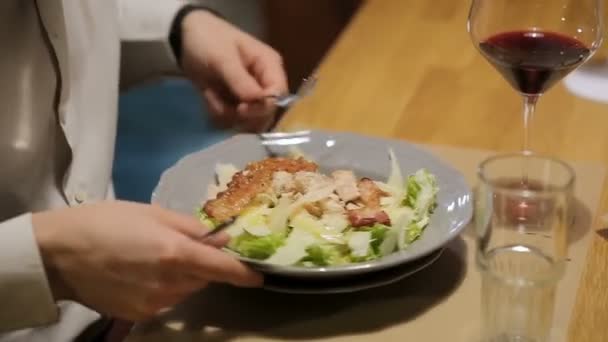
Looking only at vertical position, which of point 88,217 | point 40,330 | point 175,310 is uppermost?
point 88,217

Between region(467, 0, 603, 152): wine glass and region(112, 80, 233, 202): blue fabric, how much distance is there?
0.90m

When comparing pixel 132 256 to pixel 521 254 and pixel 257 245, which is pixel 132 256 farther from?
pixel 521 254

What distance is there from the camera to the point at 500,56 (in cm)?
109

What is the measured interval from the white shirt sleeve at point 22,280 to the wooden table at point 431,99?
49cm

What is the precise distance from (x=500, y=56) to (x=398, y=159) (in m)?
0.16

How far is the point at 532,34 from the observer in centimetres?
113

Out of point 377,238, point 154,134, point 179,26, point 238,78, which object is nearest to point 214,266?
point 377,238

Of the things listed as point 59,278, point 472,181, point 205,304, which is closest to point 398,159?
point 472,181

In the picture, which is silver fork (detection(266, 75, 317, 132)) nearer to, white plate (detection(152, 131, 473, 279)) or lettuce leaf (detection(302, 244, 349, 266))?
white plate (detection(152, 131, 473, 279))

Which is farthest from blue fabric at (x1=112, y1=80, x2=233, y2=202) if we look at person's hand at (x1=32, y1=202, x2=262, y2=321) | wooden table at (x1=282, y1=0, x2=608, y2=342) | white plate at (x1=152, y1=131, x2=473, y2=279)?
person's hand at (x1=32, y1=202, x2=262, y2=321)

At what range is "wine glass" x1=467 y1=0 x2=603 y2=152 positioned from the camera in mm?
1082

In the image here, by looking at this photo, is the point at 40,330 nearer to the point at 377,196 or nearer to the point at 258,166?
the point at 258,166

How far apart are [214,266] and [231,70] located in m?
0.43

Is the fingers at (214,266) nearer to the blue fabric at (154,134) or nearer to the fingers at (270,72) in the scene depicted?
the fingers at (270,72)
